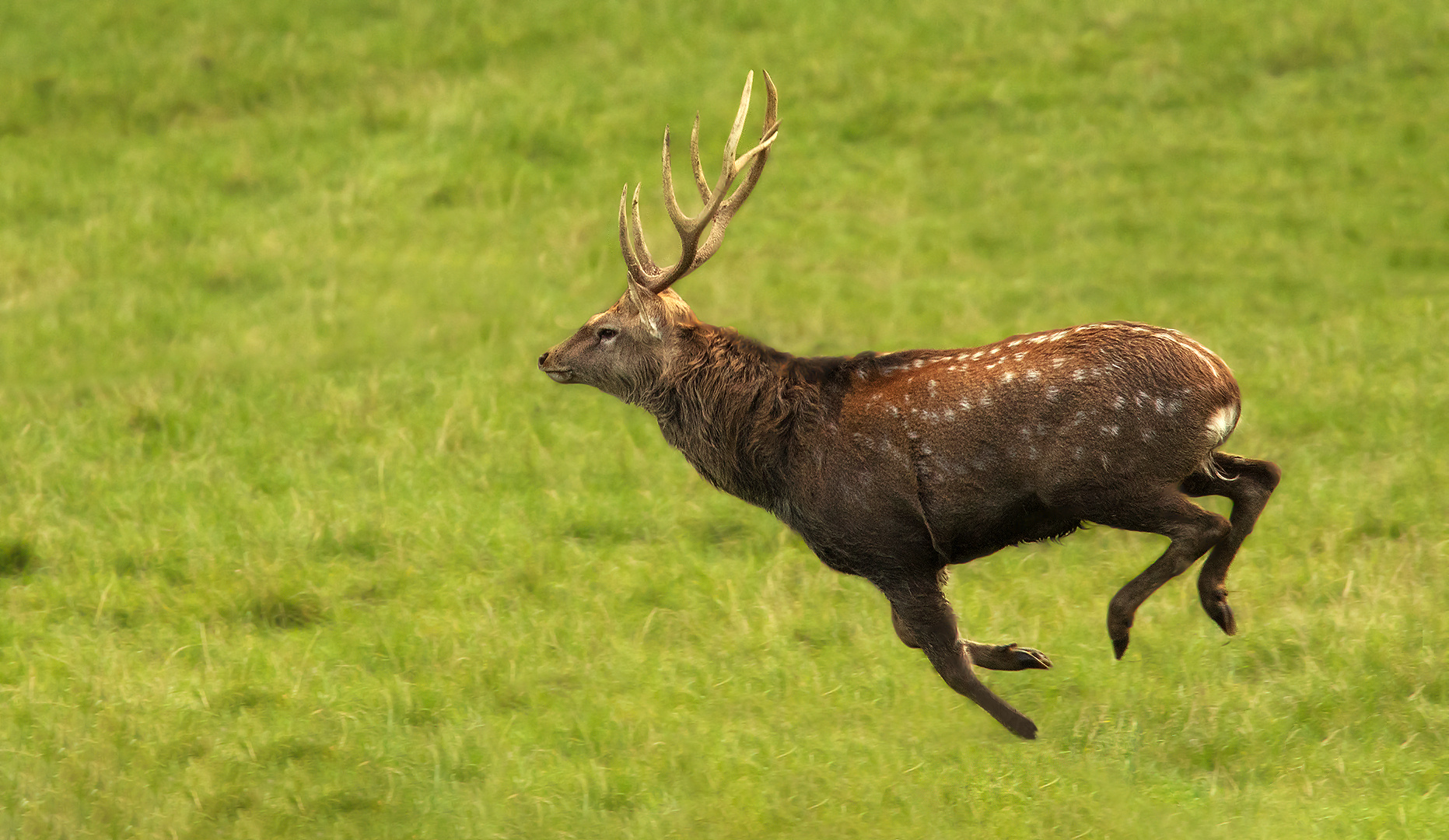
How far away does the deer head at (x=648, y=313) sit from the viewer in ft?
23.0

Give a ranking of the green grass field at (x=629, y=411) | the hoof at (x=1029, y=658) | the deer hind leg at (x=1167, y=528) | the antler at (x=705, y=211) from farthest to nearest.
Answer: the antler at (x=705, y=211), the green grass field at (x=629, y=411), the hoof at (x=1029, y=658), the deer hind leg at (x=1167, y=528)

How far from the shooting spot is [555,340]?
12453 mm

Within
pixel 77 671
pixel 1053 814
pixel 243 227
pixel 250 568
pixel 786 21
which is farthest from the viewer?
pixel 786 21

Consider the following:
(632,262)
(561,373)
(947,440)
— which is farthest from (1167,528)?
(561,373)

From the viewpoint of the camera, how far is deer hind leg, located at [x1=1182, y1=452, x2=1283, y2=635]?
20.6 feet

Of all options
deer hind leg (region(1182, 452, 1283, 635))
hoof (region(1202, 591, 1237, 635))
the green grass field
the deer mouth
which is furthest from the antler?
hoof (region(1202, 591, 1237, 635))

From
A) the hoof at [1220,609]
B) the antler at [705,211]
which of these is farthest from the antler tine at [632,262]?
the hoof at [1220,609]

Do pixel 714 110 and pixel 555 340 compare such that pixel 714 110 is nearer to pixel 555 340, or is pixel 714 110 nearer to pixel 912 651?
pixel 555 340

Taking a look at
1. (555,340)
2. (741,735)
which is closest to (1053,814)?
(741,735)

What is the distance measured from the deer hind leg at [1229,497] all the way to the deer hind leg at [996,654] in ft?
2.43

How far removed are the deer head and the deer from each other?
1 cm

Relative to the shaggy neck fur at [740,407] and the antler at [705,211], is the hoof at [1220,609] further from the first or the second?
the antler at [705,211]

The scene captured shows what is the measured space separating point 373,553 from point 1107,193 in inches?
347

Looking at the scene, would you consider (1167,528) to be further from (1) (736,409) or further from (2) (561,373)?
(2) (561,373)
